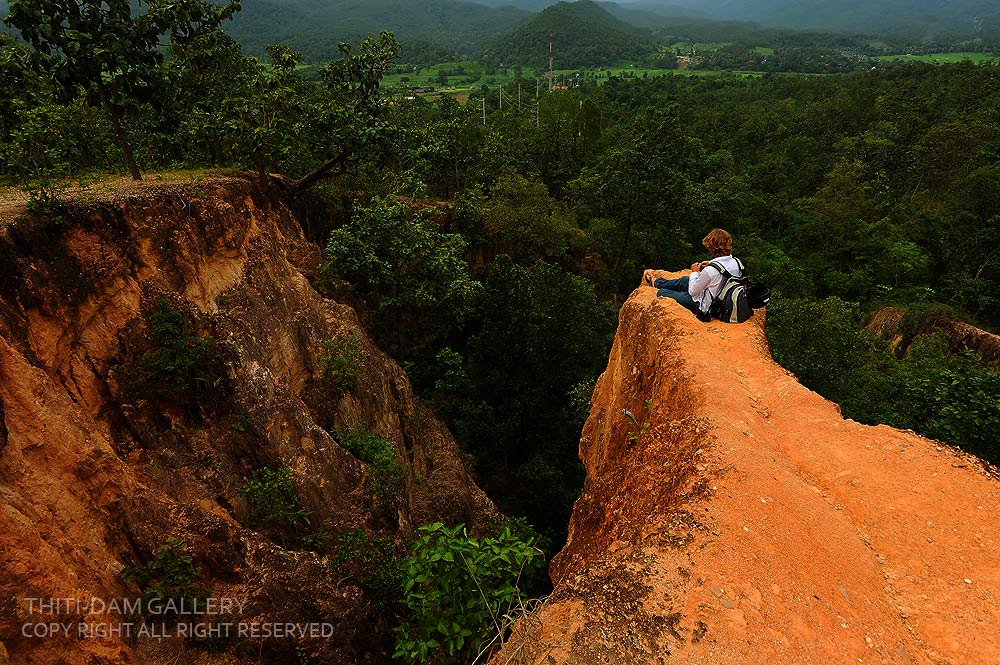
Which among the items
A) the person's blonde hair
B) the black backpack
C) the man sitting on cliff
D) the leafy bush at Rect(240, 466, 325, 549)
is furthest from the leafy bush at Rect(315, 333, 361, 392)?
the person's blonde hair

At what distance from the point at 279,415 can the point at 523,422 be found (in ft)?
47.4

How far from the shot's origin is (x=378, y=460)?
14.7 metres

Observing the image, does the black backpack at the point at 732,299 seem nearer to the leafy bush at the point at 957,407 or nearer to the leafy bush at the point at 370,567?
the leafy bush at the point at 957,407

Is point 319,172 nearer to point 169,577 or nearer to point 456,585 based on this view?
point 169,577

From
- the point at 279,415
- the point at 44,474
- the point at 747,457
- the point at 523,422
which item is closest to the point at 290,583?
the point at 279,415

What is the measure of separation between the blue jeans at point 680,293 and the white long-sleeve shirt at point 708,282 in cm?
13

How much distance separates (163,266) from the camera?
1167cm

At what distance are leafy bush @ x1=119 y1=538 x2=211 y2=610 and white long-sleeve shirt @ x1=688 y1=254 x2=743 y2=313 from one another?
10752 millimetres

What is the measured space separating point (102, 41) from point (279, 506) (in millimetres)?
12002

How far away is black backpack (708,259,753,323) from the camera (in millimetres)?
9711

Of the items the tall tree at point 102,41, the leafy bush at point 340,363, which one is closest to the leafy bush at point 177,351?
the leafy bush at point 340,363

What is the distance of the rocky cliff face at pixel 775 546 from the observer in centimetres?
483

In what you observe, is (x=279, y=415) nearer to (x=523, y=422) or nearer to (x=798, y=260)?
(x=523, y=422)

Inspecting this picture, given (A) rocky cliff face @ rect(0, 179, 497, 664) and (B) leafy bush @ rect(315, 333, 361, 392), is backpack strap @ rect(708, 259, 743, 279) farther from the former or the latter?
(B) leafy bush @ rect(315, 333, 361, 392)
